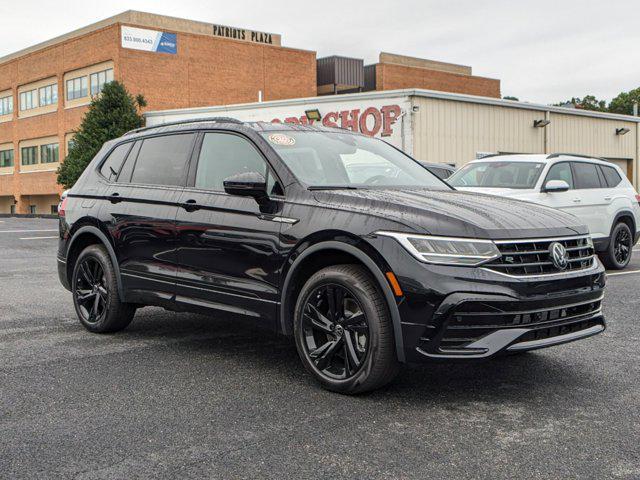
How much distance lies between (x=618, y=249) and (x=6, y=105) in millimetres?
55041

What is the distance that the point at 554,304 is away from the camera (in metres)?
4.27

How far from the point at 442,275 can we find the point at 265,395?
4.39ft

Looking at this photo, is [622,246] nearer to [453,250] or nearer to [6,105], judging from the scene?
[453,250]

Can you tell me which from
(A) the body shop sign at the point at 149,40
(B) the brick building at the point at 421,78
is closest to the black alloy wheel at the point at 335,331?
(A) the body shop sign at the point at 149,40

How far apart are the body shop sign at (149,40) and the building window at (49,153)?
10.6 m

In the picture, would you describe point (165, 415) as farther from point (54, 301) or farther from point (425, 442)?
point (54, 301)

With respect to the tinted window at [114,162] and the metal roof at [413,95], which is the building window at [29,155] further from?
the tinted window at [114,162]

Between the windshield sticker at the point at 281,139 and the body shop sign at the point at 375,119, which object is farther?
the body shop sign at the point at 375,119

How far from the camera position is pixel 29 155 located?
54000 millimetres

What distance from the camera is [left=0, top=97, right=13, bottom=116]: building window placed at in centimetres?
5640

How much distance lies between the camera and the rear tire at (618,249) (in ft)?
37.9

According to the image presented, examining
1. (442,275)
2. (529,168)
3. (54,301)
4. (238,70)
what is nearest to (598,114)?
(238,70)

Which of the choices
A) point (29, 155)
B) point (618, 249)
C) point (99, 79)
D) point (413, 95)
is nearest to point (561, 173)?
point (618, 249)

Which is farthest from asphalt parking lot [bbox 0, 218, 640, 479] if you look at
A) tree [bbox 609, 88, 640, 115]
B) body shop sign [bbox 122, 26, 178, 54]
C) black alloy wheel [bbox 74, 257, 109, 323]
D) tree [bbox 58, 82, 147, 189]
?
tree [bbox 609, 88, 640, 115]
